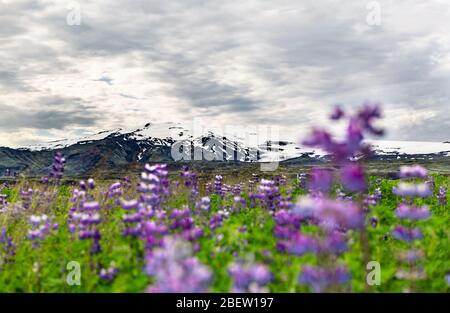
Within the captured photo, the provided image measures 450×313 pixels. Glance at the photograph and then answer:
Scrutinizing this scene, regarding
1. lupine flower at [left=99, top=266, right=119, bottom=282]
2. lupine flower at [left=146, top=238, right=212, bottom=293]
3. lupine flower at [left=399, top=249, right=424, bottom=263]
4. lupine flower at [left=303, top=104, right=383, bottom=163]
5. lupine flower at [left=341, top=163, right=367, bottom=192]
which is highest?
lupine flower at [left=303, top=104, right=383, bottom=163]

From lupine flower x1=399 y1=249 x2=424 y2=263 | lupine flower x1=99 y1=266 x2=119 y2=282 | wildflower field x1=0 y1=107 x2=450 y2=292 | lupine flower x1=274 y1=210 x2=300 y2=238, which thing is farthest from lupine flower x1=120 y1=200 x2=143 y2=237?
lupine flower x1=399 y1=249 x2=424 y2=263

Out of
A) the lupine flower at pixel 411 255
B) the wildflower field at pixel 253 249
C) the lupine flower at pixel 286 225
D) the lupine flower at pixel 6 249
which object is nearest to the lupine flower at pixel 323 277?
the wildflower field at pixel 253 249

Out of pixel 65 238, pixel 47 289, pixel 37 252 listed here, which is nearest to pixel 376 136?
pixel 47 289

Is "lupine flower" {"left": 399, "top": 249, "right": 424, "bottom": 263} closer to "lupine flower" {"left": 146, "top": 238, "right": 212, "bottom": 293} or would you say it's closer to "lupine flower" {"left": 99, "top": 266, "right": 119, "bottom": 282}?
"lupine flower" {"left": 146, "top": 238, "right": 212, "bottom": 293}

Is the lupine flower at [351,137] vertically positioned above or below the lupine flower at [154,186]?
above

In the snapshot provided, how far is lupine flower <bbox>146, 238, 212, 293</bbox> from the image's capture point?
11.1 feet

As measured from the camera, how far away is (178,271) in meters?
3.39

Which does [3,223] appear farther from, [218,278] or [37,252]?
[218,278]

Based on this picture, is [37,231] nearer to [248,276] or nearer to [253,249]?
[253,249]

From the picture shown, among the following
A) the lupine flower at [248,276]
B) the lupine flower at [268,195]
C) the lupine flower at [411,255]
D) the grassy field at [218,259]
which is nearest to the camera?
the lupine flower at [248,276]

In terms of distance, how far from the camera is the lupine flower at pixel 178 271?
337cm

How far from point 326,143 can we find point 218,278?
172cm

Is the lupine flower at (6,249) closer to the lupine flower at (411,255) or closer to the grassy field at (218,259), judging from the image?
the grassy field at (218,259)

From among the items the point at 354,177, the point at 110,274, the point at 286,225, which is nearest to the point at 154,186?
the point at 110,274
